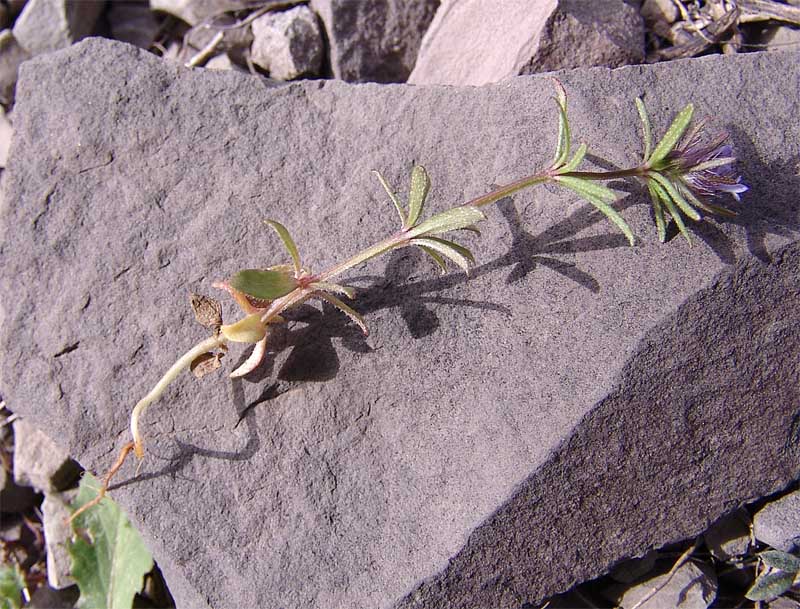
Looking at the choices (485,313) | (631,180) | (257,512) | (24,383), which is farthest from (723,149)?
(24,383)

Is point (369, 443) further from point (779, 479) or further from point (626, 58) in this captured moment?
point (626, 58)

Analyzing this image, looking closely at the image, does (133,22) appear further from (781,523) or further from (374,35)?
(781,523)

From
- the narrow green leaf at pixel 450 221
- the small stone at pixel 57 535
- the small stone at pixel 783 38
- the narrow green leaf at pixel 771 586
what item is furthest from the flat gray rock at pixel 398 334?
the small stone at pixel 57 535

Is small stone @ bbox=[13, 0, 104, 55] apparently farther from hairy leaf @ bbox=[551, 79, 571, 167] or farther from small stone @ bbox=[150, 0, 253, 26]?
hairy leaf @ bbox=[551, 79, 571, 167]

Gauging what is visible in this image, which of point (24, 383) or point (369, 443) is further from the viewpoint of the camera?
point (24, 383)

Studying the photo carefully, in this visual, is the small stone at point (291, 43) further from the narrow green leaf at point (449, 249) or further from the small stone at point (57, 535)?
the small stone at point (57, 535)

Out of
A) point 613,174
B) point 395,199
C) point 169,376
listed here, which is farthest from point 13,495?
point 613,174

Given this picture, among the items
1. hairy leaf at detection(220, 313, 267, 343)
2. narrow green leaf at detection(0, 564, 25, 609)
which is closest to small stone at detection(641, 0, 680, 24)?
hairy leaf at detection(220, 313, 267, 343)
